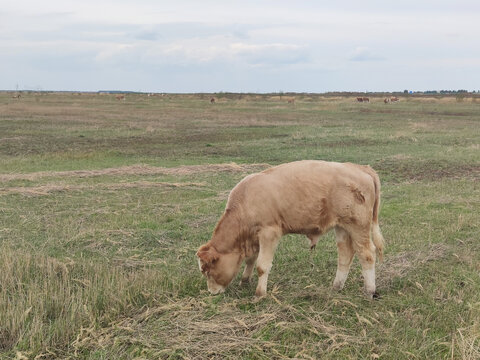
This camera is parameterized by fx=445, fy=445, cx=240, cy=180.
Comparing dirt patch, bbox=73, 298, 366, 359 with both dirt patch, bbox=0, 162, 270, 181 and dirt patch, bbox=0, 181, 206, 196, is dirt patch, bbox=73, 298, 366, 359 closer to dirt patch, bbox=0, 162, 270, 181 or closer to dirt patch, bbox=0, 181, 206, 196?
dirt patch, bbox=0, 181, 206, 196

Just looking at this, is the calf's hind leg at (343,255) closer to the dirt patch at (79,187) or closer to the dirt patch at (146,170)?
the dirt patch at (79,187)

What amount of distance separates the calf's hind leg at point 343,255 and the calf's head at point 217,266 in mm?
1504

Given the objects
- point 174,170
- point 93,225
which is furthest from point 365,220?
point 174,170

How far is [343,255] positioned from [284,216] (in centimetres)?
116

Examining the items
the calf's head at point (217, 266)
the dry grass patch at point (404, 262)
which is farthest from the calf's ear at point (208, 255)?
the dry grass patch at point (404, 262)

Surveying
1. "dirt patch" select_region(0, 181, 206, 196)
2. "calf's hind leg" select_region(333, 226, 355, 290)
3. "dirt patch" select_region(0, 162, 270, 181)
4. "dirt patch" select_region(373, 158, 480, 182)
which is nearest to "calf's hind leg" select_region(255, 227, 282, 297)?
"calf's hind leg" select_region(333, 226, 355, 290)

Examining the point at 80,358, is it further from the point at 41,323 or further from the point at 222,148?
the point at 222,148

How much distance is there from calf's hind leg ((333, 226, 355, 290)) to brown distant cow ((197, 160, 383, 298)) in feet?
0.69

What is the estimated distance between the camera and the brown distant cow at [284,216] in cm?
595

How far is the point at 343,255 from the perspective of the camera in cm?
645

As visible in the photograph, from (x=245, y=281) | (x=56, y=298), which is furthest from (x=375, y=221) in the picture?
(x=56, y=298)

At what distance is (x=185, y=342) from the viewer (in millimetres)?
4734

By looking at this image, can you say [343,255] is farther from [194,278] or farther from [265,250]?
[194,278]

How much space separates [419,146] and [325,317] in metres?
20.8
